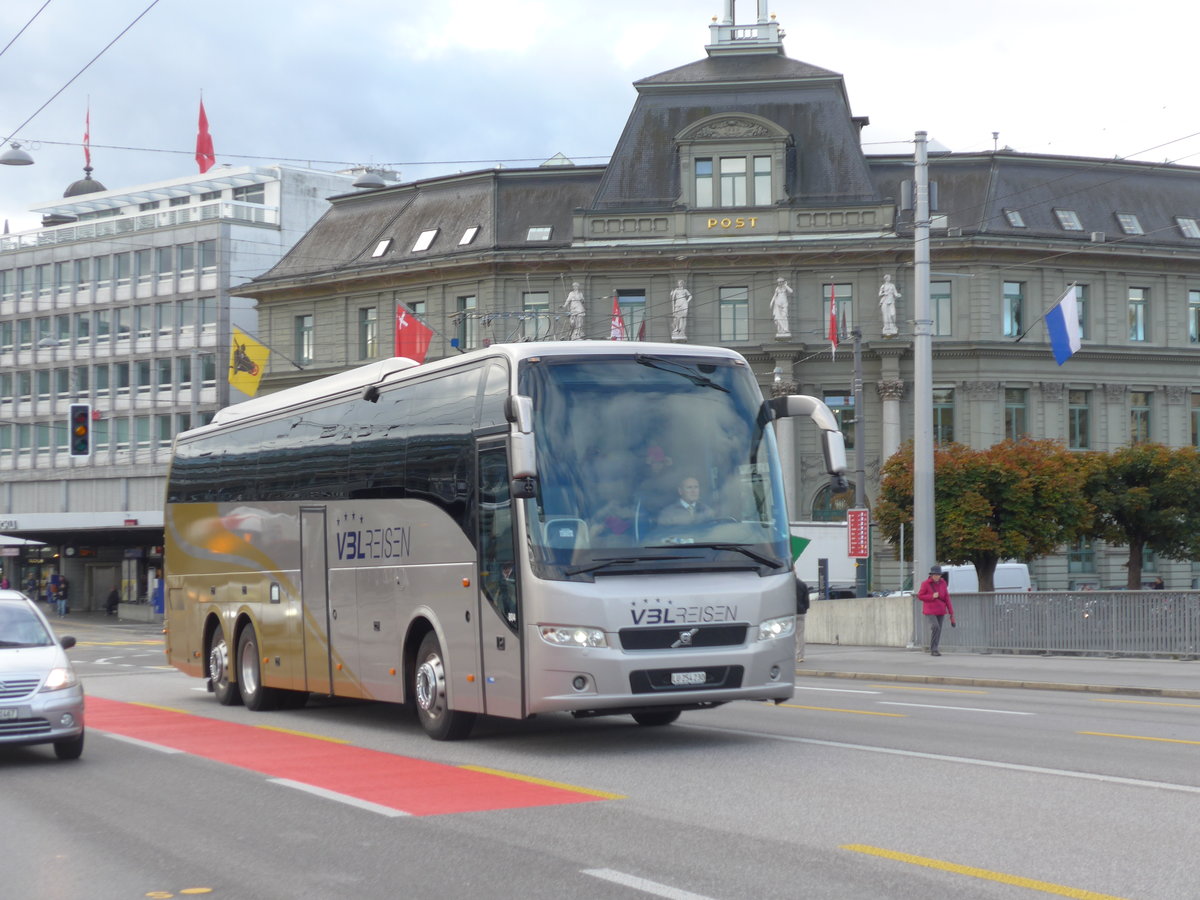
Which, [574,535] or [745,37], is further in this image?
[745,37]

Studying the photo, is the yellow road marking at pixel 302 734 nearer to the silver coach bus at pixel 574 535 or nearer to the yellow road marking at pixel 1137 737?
the silver coach bus at pixel 574 535

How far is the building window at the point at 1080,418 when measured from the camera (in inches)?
2432

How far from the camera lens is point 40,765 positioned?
14.0 meters

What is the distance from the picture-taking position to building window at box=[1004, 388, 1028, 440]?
61000 millimetres

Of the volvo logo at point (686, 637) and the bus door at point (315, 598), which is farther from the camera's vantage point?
the bus door at point (315, 598)

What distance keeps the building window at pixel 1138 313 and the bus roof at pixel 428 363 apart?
47.4 metres

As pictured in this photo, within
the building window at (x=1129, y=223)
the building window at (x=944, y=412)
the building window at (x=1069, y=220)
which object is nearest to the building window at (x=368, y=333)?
the building window at (x=944, y=412)

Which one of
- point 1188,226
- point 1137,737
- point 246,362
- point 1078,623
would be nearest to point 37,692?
point 1137,737

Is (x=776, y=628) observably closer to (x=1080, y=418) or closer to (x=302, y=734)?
(x=302, y=734)

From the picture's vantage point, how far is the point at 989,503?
A: 45844 millimetres

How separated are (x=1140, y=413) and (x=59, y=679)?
55188mm

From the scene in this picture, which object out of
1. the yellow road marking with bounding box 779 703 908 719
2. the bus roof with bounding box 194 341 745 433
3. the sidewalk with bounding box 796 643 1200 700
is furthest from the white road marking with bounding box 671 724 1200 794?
the sidewalk with bounding box 796 643 1200 700

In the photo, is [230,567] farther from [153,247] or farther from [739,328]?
[153,247]

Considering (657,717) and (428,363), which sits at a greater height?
(428,363)
